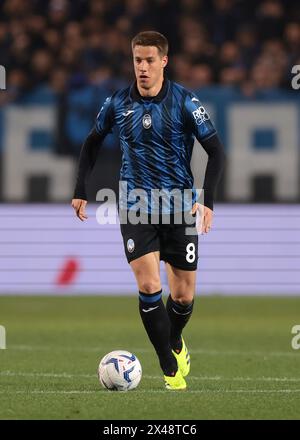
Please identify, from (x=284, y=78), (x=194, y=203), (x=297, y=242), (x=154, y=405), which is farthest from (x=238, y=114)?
(x=154, y=405)

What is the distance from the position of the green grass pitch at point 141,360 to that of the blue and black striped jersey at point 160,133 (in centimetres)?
140

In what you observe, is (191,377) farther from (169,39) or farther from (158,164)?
(169,39)

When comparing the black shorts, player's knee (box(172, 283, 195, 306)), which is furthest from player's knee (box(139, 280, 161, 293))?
player's knee (box(172, 283, 195, 306))

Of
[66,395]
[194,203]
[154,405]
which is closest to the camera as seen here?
[154,405]

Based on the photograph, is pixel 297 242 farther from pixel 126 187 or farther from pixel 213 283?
pixel 126 187

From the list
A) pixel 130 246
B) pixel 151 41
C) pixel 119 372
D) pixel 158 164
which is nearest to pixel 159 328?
pixel 119 372

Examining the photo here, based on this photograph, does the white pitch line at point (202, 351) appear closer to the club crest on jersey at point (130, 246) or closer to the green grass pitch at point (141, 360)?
the green grass pitch at point (141, 360)

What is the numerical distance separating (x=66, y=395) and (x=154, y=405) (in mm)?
794

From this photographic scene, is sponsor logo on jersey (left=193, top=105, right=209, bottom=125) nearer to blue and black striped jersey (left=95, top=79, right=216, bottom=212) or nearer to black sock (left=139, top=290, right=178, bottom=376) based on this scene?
blue and black striped jersey (left=95, top=79, right=216, bottom=212)

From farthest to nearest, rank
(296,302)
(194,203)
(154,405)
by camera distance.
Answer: (296,302)
(194,203)
(154,405)

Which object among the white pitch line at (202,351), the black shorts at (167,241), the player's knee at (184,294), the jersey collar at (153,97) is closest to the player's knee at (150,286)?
the black shorts at (167,241)

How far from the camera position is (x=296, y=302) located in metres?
16.7

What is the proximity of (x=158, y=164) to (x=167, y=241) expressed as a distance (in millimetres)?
539

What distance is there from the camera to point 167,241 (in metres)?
8.42
